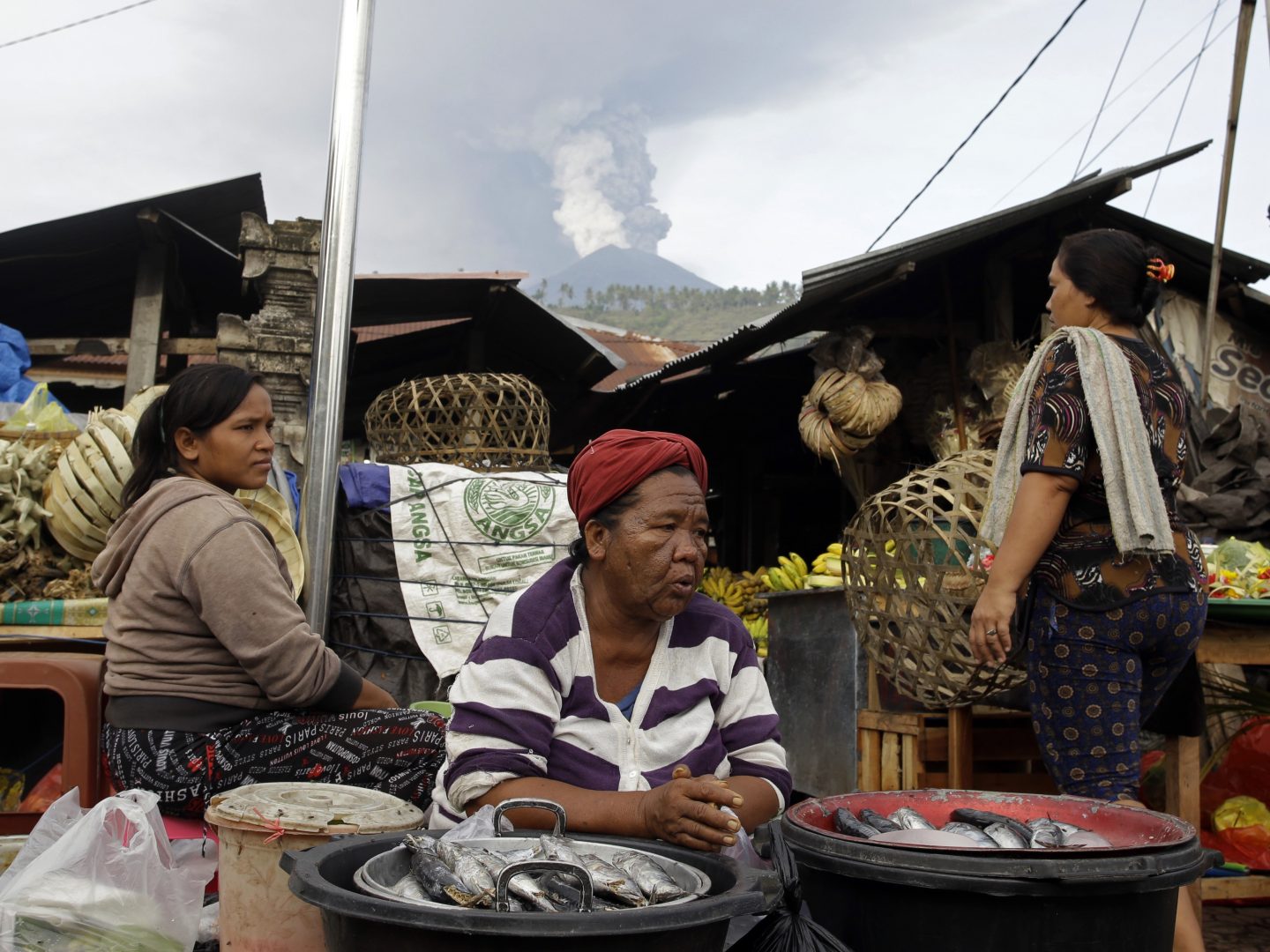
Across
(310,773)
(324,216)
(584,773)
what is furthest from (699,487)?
(324,216)

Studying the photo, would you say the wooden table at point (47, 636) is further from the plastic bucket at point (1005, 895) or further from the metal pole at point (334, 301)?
the plastic bucket at point (1005, 895)

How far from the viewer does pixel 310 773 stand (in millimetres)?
2510

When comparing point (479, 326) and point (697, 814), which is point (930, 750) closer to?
point (697, 814)

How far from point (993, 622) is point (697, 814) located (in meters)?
1.14

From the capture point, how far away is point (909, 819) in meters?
1.93

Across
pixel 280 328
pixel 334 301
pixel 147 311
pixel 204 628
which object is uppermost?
pixel 147 311

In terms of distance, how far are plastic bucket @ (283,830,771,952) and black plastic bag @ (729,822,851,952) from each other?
11 cm

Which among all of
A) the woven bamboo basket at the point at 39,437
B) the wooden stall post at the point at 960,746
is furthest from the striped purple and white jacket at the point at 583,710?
the woven bamboo basket at the point at 39,437

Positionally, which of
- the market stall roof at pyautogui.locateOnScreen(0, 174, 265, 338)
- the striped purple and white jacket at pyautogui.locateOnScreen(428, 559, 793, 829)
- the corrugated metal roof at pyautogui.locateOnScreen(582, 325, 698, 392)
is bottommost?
the striped purple and white jacket at pyautogui.locateOnScreen(428, 559, 793, 829)

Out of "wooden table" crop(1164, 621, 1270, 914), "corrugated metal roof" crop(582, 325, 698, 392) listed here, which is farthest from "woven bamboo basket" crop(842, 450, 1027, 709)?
"corrugated metal roof" crop(582, 325, 698, 392)

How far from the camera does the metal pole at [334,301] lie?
393 cm

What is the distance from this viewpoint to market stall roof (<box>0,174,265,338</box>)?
7035mm

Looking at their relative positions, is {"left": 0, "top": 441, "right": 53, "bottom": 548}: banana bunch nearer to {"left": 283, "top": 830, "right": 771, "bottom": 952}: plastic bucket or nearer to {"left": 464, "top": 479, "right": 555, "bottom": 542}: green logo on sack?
{"left": 464, "top": 479, "right": 555, "bottom": 542}: green logo on sack

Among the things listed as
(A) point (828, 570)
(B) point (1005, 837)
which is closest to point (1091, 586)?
(B) point (1005, 837)
